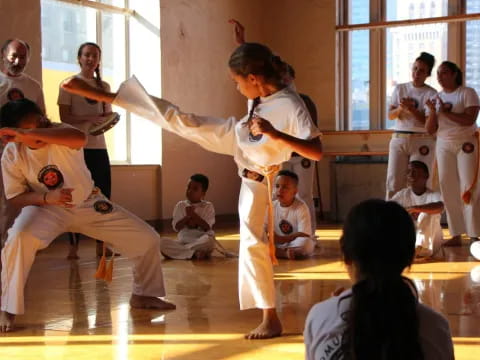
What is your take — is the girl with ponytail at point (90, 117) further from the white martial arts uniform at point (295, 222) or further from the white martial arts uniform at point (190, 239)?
the white martial arts uniform at point (295, 222)

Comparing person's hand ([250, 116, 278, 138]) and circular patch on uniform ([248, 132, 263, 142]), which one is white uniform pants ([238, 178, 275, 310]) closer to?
circular patch on uniform ([248, 132, 263, 142])

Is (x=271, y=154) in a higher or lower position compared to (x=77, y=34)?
lower

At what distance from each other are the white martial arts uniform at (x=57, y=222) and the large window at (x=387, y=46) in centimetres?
596

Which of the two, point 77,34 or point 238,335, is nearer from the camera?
point 238,335

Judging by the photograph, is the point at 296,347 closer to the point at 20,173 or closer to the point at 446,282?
the point at 20,173

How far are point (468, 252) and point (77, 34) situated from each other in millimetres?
4182

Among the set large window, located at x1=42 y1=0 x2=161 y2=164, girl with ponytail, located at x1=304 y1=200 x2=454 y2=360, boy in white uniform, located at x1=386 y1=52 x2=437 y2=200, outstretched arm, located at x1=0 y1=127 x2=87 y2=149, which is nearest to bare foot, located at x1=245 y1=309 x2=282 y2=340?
outstretched arm, located at x1=0 y1=127 x2=87 y2=149

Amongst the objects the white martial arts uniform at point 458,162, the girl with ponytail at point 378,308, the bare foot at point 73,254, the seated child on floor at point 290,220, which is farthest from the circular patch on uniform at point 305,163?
the girl with ponytail at point 378,308

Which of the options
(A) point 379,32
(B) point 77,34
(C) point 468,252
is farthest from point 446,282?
(A) point 379,32

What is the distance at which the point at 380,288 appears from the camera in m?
1.40

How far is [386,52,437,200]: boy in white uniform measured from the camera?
253 inches

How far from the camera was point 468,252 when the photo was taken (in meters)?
6.01

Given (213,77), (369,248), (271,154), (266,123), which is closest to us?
(369,248)

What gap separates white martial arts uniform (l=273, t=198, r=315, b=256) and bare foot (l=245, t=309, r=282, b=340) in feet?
8.50
